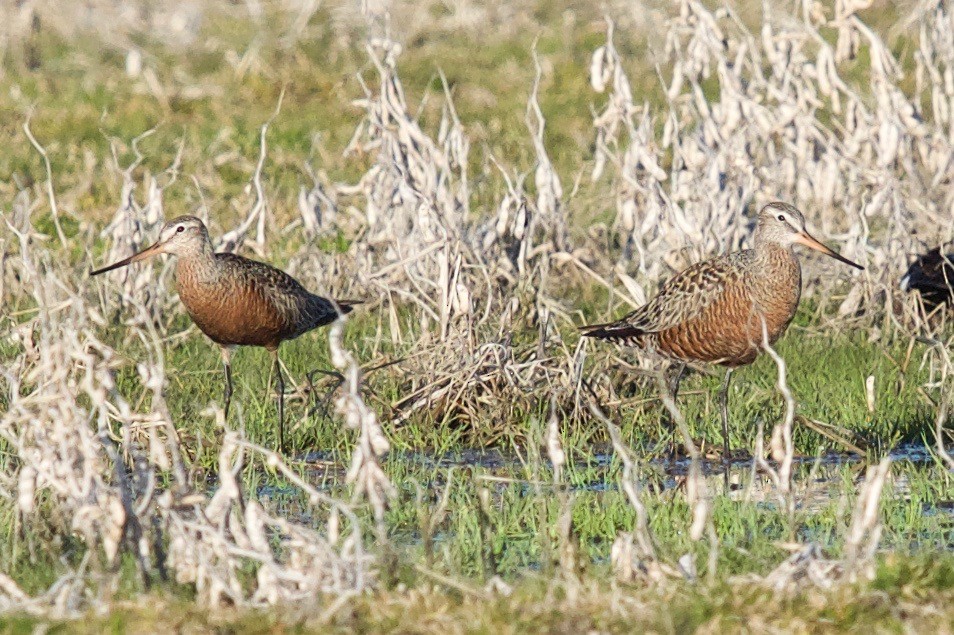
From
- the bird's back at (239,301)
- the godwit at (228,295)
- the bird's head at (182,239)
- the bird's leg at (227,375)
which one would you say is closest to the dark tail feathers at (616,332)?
the godwit at (228,295)

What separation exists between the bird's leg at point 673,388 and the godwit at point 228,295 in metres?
1.63

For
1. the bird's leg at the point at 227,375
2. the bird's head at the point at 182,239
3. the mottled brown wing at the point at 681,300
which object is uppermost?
the bird's head at the point at 182,239

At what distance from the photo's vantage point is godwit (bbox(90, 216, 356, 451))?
8.51 m

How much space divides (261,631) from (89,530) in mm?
808

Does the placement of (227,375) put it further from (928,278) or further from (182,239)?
(928,278)

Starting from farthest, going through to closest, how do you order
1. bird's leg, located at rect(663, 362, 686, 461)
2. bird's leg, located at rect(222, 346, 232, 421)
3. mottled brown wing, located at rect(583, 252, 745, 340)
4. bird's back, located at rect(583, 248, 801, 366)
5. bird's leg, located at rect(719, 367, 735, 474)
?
bird's leg, located at rect(222, 346, 232, 421), mottled brown wing, located at rect(583, 252, 745, 340), bird's back, located at rect(583, 248, 801, 366), bird's leg, located at rect(663, 362, 686, 461), bird's leg, located at rect(719, 367, 735, 474)

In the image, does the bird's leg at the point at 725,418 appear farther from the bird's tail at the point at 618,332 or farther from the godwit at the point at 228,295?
the godwit at the point at 228,295

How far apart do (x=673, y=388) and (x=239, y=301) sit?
6.94 ft

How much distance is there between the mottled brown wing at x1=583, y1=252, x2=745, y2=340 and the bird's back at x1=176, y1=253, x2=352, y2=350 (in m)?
1.47

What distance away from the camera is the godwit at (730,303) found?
7.98m

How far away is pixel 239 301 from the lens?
28.0 feet

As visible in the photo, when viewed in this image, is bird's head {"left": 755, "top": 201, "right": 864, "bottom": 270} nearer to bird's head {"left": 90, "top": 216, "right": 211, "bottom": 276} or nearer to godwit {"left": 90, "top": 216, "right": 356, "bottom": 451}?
godwit {"left": 90, "top": 216, "right": 356, "bottom": 451}

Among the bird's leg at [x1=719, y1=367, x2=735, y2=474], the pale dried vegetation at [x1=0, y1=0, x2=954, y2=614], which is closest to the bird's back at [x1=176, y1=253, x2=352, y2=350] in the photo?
the pale dried vegetation at [x1=0, y1=0, x2=954, y2=614]

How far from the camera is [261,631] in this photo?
476 centimetres
